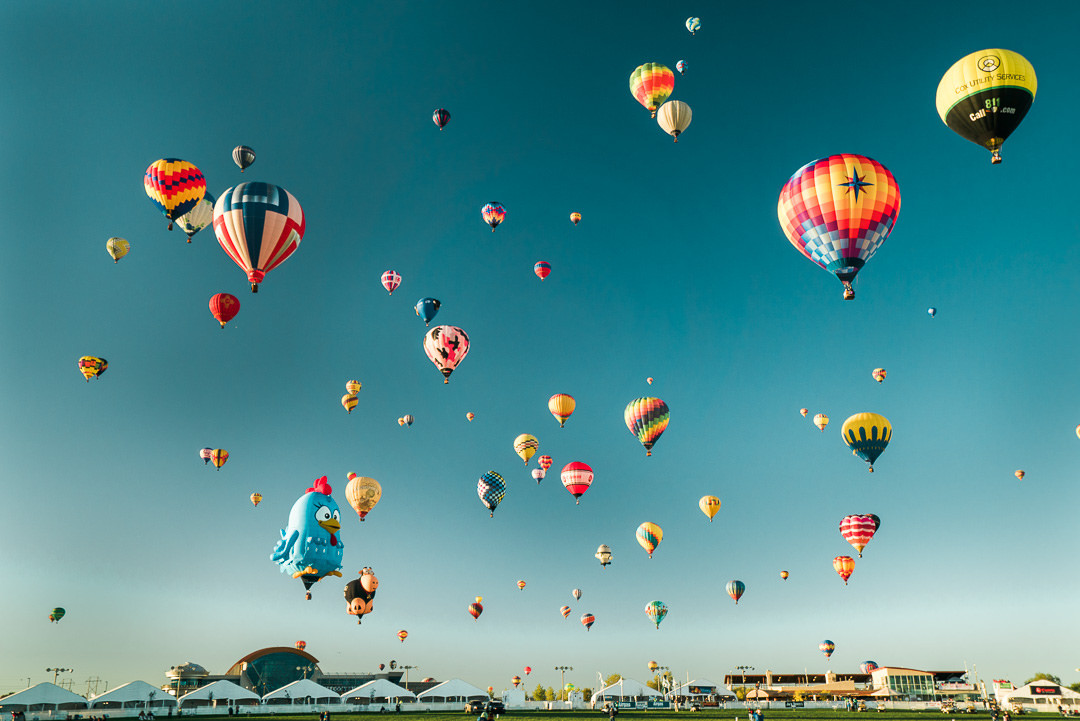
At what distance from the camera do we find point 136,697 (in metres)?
49.6

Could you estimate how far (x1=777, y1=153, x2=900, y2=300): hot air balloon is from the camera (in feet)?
77.5

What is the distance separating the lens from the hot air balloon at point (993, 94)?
2133 cm

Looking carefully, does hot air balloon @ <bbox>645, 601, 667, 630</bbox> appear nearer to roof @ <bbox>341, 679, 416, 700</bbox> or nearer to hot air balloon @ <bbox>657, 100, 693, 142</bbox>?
roof @ <bbox>341, 679, 416, 700</bbox>

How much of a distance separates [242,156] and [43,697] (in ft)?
124

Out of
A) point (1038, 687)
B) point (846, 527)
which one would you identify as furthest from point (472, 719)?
point (1038, 687)

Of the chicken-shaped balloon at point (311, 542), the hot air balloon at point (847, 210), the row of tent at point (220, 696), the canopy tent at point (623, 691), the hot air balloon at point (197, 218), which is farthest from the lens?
the canopy tent at point (623, 691)

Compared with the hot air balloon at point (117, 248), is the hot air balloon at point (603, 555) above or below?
below

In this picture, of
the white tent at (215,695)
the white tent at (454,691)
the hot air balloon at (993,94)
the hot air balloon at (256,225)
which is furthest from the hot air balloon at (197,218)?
the white tent at (454,691)

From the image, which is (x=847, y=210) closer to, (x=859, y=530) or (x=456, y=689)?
(x=859, y=530)

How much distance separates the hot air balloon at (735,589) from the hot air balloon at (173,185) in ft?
151

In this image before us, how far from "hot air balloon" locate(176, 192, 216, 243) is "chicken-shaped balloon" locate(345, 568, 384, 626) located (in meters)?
19.1

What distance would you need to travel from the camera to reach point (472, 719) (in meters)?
42.5

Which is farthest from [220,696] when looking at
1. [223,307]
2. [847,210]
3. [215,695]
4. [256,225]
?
[847,210]

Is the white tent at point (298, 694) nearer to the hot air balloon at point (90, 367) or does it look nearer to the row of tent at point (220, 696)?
the row of tent at point (220, 696)
